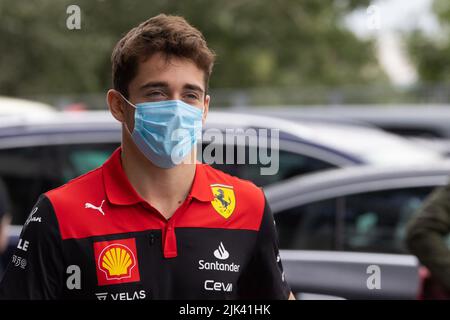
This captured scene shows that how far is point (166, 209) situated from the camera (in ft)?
7.49

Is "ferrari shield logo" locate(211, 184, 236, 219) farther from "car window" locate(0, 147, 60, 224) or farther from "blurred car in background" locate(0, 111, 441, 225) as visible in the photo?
"car window" locate(0, 147, 60, 224)

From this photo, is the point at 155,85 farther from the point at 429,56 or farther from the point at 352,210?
the point at 429,56

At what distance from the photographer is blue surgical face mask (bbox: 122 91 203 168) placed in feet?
7.44

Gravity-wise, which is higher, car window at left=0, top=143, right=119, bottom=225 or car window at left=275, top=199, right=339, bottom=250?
car window at left=0, top=143, right=119, bottom=225

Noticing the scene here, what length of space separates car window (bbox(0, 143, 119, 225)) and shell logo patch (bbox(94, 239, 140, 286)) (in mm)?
3574

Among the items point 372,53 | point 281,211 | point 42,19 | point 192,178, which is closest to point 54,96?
point 42,19

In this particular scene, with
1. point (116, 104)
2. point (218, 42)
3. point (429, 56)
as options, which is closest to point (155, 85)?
point (116, 104)

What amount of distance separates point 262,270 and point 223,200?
20cm

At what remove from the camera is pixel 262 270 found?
2336 mm

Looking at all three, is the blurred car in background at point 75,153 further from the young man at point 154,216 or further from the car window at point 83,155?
the young man at point 154,216

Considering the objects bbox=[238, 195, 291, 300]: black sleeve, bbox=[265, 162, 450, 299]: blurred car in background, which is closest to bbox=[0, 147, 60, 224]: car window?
bbox=[265, 162, 450, 299]: blurred car in background

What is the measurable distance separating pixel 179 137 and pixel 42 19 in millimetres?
13408

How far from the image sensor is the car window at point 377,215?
477cm
